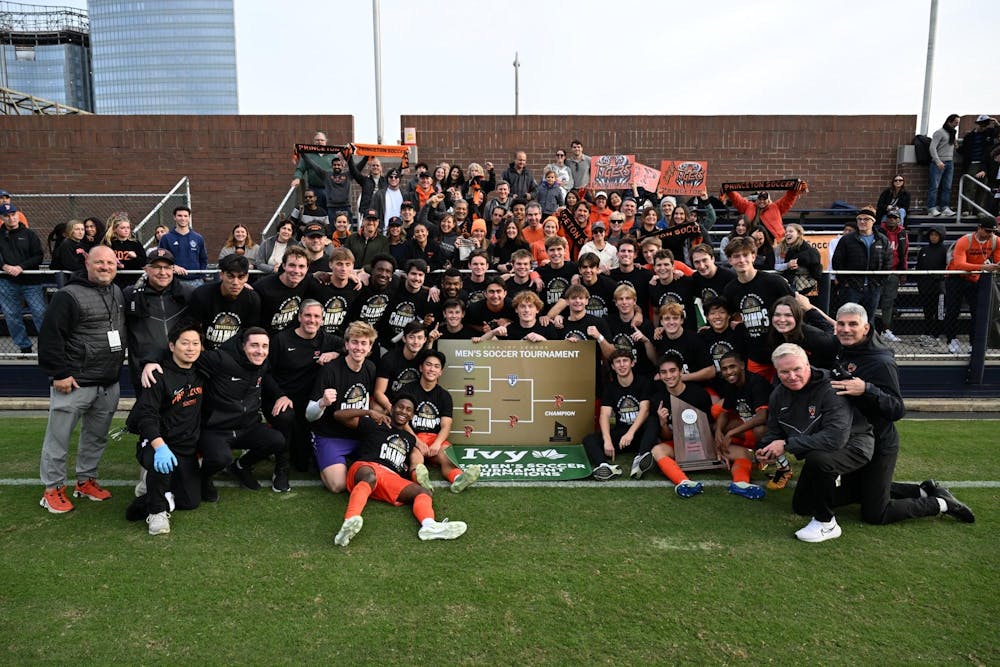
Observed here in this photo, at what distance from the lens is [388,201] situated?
10.6 m

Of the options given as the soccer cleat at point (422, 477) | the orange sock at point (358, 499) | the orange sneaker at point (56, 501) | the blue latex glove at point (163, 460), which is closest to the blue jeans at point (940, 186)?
the soccer cleat at point (422, 477)

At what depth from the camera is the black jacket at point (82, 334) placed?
5.07 meters

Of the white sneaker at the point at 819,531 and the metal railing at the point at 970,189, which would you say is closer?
Answer: the white sneaker at the point at 819,531

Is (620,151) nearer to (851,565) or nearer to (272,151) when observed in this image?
(272,151)

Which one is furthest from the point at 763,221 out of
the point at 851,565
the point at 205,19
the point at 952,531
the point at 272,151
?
the point at 205,19

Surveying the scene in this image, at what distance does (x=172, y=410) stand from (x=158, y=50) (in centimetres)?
13509

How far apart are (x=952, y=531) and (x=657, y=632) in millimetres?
2678

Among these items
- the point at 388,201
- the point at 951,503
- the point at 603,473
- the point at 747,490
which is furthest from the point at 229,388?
the point at 388,201

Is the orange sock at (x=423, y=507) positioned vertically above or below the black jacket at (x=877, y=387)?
below

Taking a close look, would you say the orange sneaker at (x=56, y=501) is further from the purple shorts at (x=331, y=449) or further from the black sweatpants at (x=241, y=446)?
the purple shorts at (x=331, y=449)

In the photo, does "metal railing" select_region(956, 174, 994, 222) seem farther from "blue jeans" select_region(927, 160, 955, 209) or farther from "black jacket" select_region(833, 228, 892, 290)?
"black jacket" select_region(833, 228, 892, 290)

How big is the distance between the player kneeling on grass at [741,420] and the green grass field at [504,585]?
325 millimetres

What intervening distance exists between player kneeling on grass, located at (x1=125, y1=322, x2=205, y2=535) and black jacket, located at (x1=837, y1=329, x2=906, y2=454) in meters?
4.86

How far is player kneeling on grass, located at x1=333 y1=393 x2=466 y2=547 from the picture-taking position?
464 cm
